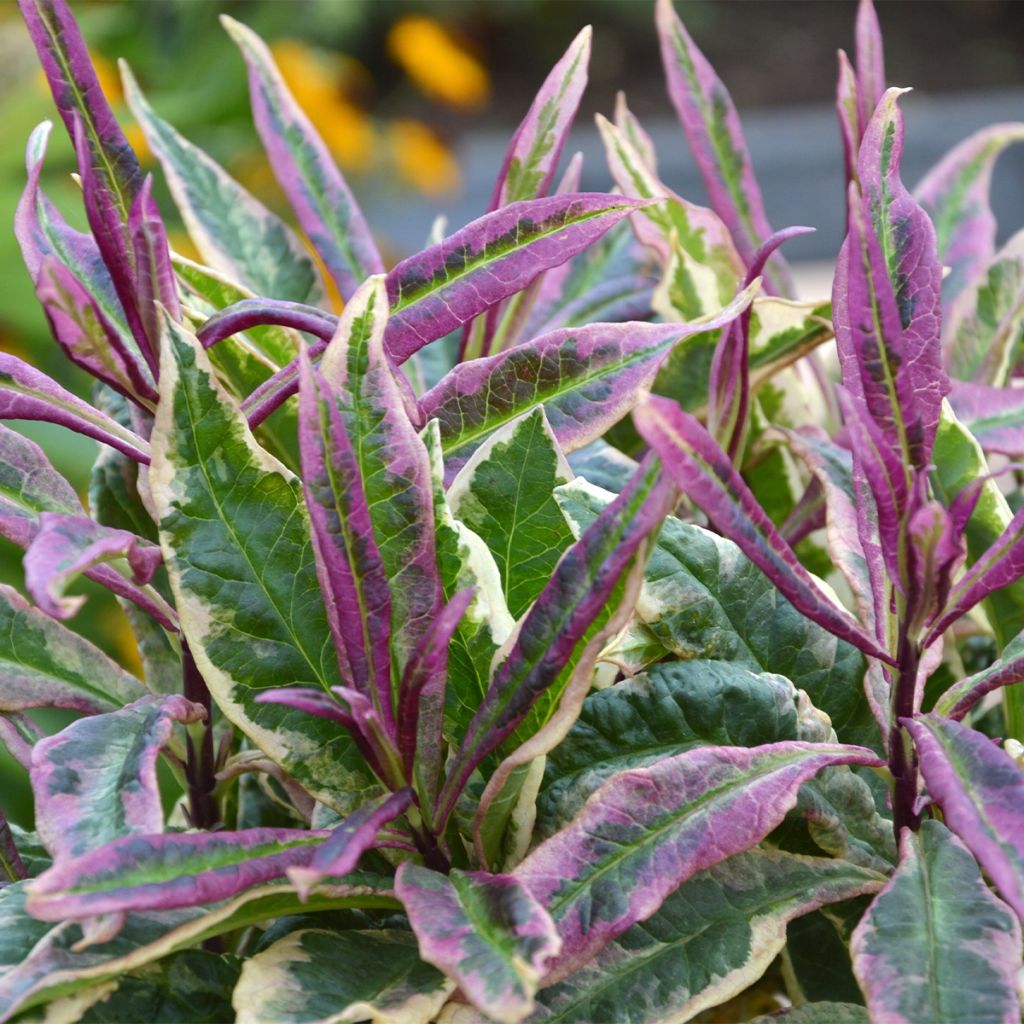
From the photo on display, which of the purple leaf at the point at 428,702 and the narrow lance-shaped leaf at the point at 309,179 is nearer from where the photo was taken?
the purple leaf at the point at 428,702

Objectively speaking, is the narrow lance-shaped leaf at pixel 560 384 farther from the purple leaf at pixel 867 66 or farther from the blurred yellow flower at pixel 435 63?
the blurred yellow flower at pixel 435 63

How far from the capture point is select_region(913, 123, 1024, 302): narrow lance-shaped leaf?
896 mm

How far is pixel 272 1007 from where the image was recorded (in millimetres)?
472

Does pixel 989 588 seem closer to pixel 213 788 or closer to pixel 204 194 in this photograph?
pixel 213 788

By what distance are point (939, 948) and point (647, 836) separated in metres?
0.11

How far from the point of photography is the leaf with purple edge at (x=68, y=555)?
0.42m

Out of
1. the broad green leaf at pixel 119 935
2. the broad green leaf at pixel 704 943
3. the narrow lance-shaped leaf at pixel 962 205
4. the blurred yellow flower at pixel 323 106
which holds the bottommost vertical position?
the broad green leaf at pixel 704 943

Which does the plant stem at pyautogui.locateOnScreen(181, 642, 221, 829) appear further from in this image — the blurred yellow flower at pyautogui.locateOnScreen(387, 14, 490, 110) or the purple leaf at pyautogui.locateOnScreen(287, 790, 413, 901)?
the blurred yellow flower at pyautogui.locateOnScreen(387, 14, 490, 110)

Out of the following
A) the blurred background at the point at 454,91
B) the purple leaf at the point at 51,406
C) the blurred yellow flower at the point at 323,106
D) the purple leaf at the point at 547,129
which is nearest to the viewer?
the purple leaf at the point at 51,406

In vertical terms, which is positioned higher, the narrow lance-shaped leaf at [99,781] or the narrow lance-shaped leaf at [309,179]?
the narrow lance-shaped leaf at [309,179]

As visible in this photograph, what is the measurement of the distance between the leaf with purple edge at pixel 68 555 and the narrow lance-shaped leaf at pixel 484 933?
0.49 ft

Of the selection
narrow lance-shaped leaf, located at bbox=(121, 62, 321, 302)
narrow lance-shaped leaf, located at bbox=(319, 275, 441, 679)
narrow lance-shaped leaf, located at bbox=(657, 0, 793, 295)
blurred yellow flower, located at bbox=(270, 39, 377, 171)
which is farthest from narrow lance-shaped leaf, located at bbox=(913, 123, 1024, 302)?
blurred yellow flower, located at bbox=(270, 39, 377, 171)

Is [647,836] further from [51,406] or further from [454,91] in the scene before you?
[454,91]

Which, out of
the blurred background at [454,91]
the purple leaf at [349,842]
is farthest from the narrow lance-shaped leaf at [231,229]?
the blurred background at [454,91]
